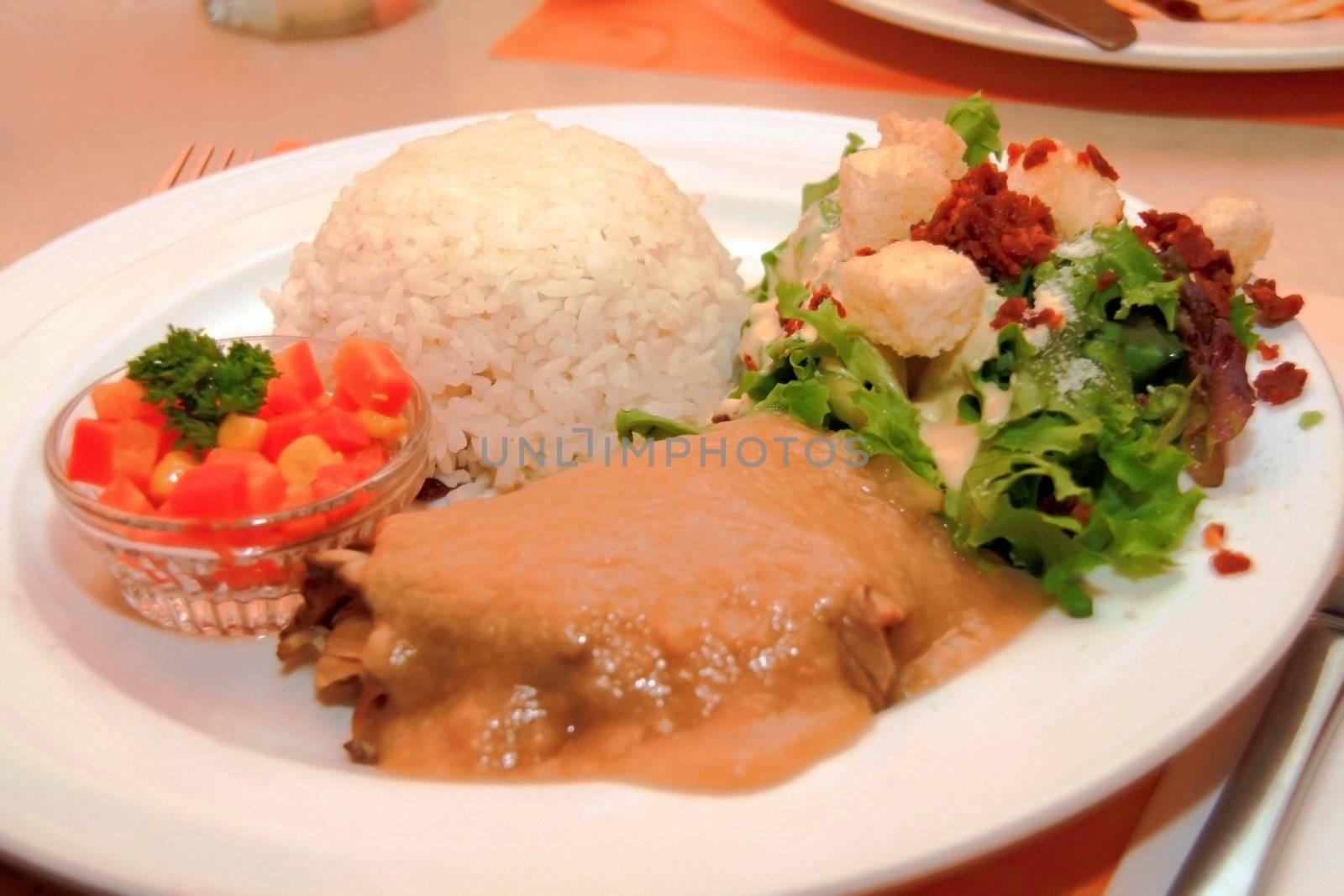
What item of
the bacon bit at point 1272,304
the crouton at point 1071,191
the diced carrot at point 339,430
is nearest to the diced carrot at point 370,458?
the diced carrot at point 339,430

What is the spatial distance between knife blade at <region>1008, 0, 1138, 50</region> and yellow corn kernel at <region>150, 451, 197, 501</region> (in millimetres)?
3000

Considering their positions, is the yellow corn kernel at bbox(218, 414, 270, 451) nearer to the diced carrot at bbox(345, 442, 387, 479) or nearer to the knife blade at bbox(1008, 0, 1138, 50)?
the diced carrot at bbox(345, 442, 387, 479)

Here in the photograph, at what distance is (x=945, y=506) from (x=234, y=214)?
2.15 meters

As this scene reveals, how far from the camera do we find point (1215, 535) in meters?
1.94

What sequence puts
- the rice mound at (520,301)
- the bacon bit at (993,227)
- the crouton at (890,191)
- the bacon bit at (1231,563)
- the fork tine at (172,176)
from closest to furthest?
the bacon bit at (1231,563) → the bacon bit at (993,227) → the crouton at (890,191) → the rice mound at (520,301) → the fork tine at (172,176)

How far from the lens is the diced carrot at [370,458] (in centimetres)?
215

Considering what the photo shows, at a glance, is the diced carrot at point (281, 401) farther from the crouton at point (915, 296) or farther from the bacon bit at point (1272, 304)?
the bacon bit at point (1272, 304)

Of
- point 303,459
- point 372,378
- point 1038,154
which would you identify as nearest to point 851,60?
point 1038,154

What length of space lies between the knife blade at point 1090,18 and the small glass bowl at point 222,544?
104 inches

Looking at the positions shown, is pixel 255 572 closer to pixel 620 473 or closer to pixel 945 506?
pixel 620 473

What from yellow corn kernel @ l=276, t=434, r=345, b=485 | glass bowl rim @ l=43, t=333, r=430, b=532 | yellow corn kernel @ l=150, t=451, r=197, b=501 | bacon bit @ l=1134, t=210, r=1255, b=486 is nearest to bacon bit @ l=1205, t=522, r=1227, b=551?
bacon bit @ l=1134, t=210, r=1255, b=486

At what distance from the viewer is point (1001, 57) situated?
4.41 meters

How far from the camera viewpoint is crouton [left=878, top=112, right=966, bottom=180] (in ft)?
8.13

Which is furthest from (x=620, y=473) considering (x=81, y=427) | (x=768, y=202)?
(x=768, y=202)
